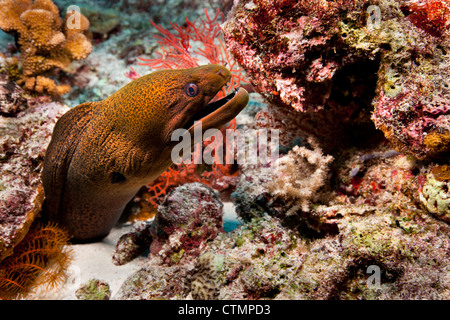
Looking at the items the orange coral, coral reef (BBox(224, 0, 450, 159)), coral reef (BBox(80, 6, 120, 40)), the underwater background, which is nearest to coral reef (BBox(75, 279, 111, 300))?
the underwater background

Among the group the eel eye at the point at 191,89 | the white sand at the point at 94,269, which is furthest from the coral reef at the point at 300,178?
the eel eye at the point at 191,89

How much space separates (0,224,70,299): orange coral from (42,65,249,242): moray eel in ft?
0.97

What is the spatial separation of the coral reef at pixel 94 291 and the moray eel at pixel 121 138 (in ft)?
2.62

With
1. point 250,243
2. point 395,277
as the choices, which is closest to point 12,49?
point 250,243

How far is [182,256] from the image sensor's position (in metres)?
2.24

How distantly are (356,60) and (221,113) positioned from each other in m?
1.06

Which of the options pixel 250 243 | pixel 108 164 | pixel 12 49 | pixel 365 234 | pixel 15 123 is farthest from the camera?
pixel 12 49

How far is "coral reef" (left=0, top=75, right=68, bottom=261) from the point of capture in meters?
2.37

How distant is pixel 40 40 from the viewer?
3.64 meters

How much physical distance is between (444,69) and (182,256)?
2269 mm

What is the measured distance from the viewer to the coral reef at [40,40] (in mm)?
3543

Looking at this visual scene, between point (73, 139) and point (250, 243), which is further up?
point (73, 139)

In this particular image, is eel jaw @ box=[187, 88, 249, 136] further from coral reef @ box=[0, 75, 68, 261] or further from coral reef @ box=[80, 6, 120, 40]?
coral reef @ box=[80, 6, 120, 40]

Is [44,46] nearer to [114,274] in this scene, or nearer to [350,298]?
[114,274]
